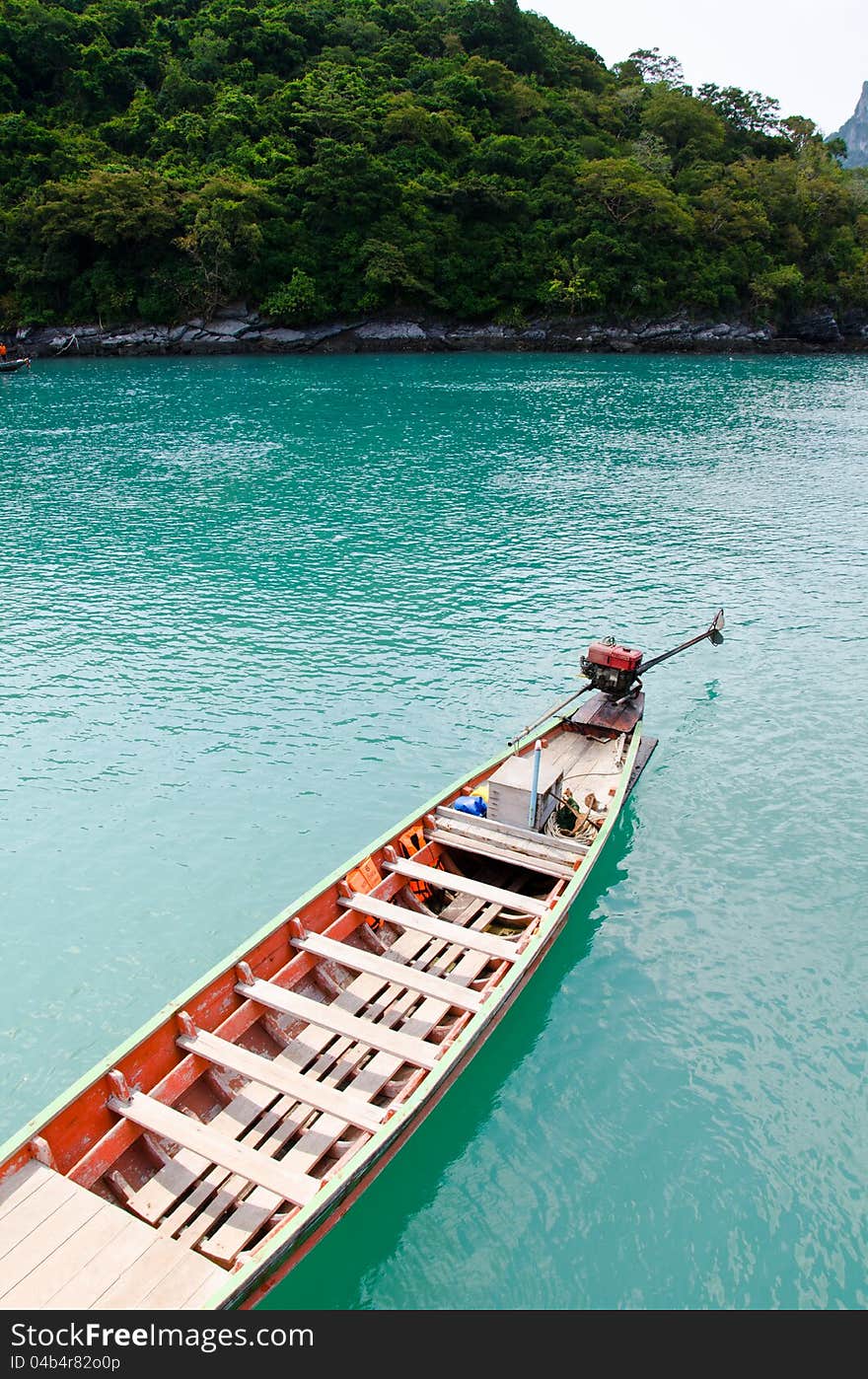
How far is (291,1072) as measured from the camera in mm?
9242

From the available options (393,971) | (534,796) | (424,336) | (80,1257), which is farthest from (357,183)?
(80,1257)

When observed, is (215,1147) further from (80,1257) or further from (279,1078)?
(80,1257)

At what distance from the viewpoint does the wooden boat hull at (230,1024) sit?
7426 mm

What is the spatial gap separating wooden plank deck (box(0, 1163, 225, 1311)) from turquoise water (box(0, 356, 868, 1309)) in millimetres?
1998

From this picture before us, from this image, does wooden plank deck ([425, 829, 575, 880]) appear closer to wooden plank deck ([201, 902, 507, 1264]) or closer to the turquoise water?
the turquoise water

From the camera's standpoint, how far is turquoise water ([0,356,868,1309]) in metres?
9.65

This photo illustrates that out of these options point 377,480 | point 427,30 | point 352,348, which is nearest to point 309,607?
point 377,480

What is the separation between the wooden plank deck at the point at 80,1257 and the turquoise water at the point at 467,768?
200 centimetres

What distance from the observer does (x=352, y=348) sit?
260 feet

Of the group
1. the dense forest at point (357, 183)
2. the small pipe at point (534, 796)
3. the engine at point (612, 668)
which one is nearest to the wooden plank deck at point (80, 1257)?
the small pipe at point (534, 796)

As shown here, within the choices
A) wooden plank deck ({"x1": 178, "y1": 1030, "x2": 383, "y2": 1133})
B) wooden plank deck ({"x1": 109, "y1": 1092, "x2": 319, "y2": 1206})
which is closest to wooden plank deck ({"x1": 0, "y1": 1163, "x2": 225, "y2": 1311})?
wooden plank deck ({"x1": 109, "y1": 1092, "x2": 319, "y2": 1206})

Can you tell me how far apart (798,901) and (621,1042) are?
190 inches

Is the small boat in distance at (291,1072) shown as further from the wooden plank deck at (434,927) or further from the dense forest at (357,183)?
the dense forest at (357,183)

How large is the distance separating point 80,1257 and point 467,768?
11724mm
